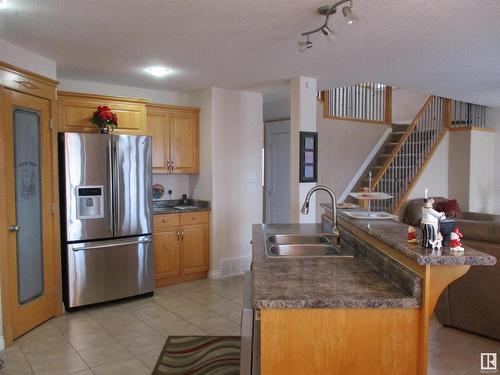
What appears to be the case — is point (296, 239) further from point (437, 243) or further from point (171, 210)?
point (171, 210)

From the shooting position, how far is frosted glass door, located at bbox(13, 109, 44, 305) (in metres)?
3.42

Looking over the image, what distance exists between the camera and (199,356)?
3.09m

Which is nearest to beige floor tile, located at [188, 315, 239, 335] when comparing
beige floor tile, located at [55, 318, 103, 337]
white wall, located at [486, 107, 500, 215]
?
beige floor tile, located at [55, 318, 103, 337]

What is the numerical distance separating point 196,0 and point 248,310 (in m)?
1.86

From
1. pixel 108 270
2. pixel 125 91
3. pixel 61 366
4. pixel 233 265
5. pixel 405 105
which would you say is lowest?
pixel 61 366

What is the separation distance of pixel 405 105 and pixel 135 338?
8155mm

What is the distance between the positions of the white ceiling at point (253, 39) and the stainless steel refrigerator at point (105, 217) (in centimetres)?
86

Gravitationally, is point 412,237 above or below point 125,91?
below

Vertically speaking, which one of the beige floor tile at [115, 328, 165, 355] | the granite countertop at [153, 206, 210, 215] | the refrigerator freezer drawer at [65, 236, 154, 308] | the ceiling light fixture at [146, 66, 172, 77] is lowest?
the beige floor tile at [115, 328, 165, 355]

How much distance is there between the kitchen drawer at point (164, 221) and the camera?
4.79 meters

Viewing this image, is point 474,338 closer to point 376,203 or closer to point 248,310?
point 248,310

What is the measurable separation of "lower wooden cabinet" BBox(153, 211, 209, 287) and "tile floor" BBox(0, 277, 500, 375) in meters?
0.43

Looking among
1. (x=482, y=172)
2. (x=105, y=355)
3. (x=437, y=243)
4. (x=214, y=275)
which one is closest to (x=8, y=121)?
(x=105, y=355)

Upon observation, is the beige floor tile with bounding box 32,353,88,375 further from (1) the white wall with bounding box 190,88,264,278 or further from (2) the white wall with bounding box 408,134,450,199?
(2) the white wall with bounding box 408,134,450,199
